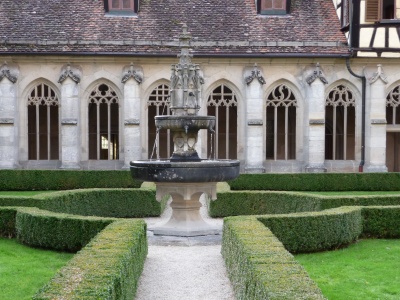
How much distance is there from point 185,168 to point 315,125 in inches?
516

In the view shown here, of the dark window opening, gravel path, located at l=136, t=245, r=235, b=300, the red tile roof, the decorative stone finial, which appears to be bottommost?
gravel path, located at l=136, t=245, r=235, b=300

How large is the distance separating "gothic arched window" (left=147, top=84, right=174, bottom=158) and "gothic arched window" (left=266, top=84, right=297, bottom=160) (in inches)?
154

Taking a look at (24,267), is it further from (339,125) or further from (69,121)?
(339,125)

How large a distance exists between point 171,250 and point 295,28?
1514 centimetres

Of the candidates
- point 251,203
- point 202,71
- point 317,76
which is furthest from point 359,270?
point 202,71

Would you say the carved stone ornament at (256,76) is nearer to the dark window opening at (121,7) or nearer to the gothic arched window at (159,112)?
the gothic arched window at (159,112)

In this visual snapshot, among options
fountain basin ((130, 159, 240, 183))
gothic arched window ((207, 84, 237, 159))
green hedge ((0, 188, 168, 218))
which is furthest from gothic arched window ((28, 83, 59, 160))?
fountain basin ((130, 159, 240, 183))

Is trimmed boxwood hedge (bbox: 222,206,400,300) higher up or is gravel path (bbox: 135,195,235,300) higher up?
trimmed boxwood hedge (bbox: 222,206,400,300)

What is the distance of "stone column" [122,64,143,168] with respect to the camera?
24969 mm

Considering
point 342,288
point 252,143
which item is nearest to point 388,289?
point 342,288

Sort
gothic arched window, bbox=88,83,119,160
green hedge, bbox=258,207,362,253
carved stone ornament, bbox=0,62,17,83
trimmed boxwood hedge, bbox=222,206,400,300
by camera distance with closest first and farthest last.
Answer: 1. trimmed boxwood hedge, bbox=222,206,400,300
2. green hedge, bbox=258,207,362,253
3. carved stone ornament, bbox=0,62,17,83
4. gothic arched window, bbox=88,83,119,160

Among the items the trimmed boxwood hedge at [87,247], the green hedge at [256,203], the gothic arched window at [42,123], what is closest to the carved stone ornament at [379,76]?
the green hedge at [256,203]

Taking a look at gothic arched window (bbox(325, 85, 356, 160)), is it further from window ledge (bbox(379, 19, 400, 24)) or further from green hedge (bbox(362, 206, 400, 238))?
green hedge (bbox(362, 206, 400, 238))

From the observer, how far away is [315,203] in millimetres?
15406
